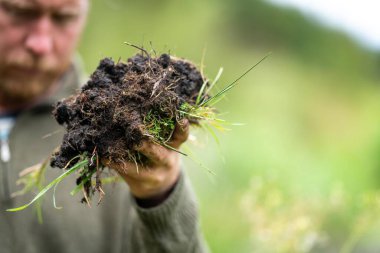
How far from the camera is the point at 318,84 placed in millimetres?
12445

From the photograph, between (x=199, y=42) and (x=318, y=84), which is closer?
(x=199, y=42)

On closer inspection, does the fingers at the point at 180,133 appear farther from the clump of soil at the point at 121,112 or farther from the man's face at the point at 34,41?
the man's face at the point at 34,41


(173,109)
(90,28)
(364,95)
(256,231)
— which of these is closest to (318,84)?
(364,95)

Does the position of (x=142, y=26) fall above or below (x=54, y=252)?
above

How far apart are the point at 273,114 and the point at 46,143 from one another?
6440 mm

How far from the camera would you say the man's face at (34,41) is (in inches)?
91.5

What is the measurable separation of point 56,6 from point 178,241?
3.47ft

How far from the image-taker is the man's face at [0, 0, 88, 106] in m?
2.32

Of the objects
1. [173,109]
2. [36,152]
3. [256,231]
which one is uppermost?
[36,152]

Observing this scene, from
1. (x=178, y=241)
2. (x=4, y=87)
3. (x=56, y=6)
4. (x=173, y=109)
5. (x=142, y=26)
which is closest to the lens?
(x=173, y=109)

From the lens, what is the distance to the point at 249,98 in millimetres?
9000

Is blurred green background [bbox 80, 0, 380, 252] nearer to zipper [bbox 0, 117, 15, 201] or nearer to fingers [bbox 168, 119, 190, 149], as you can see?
fingers [bbox 168, 119, 190, 149]

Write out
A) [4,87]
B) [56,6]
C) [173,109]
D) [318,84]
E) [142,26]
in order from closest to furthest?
[173,109], [56,6], [4,87], [142,26], [318,84]

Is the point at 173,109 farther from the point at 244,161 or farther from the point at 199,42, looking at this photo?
the point at 199,42
